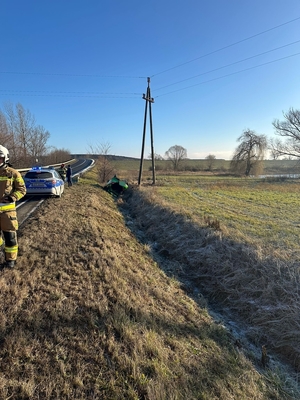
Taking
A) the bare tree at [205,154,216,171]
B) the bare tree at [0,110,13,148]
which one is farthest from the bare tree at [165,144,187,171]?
the bare tree at [0,110,13,148]

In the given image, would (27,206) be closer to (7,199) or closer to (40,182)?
(40,182)

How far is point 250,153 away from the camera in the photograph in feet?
175

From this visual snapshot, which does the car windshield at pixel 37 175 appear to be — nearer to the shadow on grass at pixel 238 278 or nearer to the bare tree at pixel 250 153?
the shadow on grass at pixel 238 278

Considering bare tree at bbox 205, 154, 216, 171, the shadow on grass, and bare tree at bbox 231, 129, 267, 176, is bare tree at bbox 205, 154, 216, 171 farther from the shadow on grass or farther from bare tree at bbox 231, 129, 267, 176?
the shadow on grass

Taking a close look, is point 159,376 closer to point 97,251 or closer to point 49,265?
point 49,265

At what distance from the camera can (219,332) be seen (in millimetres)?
4398

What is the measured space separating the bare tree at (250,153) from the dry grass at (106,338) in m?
53.0

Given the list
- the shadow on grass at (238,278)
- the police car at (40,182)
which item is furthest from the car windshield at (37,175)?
the shadow on grass at (238,278)

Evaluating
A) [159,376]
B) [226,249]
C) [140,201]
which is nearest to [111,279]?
[159,376]

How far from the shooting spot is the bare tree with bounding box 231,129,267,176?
53.1m

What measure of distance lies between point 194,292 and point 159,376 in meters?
3.37

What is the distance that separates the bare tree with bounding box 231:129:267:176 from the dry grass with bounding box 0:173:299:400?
5302 centimetres

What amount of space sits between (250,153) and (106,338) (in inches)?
2221

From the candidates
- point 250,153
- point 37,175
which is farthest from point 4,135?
point 250,153
